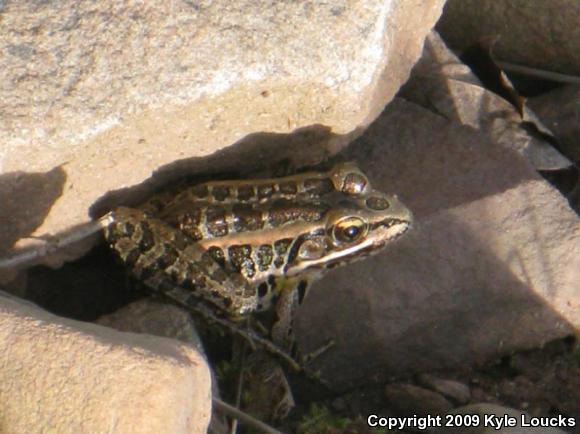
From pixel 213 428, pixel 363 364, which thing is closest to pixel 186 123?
pixel 213 428

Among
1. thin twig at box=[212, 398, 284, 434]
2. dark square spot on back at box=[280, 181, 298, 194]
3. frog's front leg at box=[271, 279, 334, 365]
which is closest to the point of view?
thin twig at box=[212, 398, 284, 434]

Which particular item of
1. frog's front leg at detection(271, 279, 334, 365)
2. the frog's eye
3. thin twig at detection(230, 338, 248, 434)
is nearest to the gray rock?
thin twig at detection(230, 338, 248, 434)

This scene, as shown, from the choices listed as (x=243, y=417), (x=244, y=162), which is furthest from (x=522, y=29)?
(x=243, y=417)

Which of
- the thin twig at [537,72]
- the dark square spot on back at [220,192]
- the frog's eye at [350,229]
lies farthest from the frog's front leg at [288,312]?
the thin twig at [537,72]

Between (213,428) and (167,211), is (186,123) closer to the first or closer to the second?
(167,211)

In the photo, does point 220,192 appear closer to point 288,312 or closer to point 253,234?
point 253,234

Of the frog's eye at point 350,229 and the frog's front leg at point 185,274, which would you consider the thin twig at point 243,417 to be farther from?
the frog's eye at point 350,229

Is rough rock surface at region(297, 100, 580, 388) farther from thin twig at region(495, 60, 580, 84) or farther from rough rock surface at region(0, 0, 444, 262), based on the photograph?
rough rock surface at region(0, 0, 444, 262)
